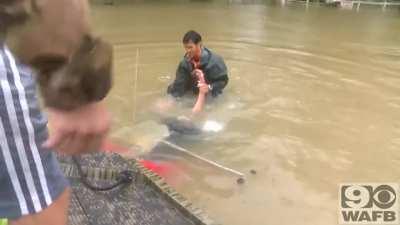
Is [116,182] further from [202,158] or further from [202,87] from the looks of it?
[202,87]

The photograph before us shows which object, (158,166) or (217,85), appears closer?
(158,166)

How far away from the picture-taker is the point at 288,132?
15.3 ft

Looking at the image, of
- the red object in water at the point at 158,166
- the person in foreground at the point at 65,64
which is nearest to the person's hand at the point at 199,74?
the red object in water at the point at 158,166

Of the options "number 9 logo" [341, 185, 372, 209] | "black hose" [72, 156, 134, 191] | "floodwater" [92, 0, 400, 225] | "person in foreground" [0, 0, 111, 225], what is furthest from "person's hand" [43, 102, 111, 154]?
"number 9 logo" [341, 185, 372, 209]

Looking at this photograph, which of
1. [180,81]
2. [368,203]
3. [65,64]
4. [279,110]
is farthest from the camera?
[279,110]

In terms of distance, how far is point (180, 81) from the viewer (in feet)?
16.2

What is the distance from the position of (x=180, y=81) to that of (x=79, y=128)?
13.4 ft

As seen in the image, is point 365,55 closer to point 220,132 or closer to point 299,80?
point 299,80

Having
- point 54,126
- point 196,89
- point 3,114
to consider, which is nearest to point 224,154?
point 196,89

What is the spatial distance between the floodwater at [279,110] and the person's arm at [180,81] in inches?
10.9

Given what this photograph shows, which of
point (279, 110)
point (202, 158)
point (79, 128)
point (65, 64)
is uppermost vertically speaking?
point (65, 64)

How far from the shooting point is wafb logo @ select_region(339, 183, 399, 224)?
3.18m

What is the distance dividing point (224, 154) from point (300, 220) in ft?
3.44

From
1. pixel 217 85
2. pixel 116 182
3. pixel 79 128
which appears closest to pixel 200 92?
pixel 217 85
